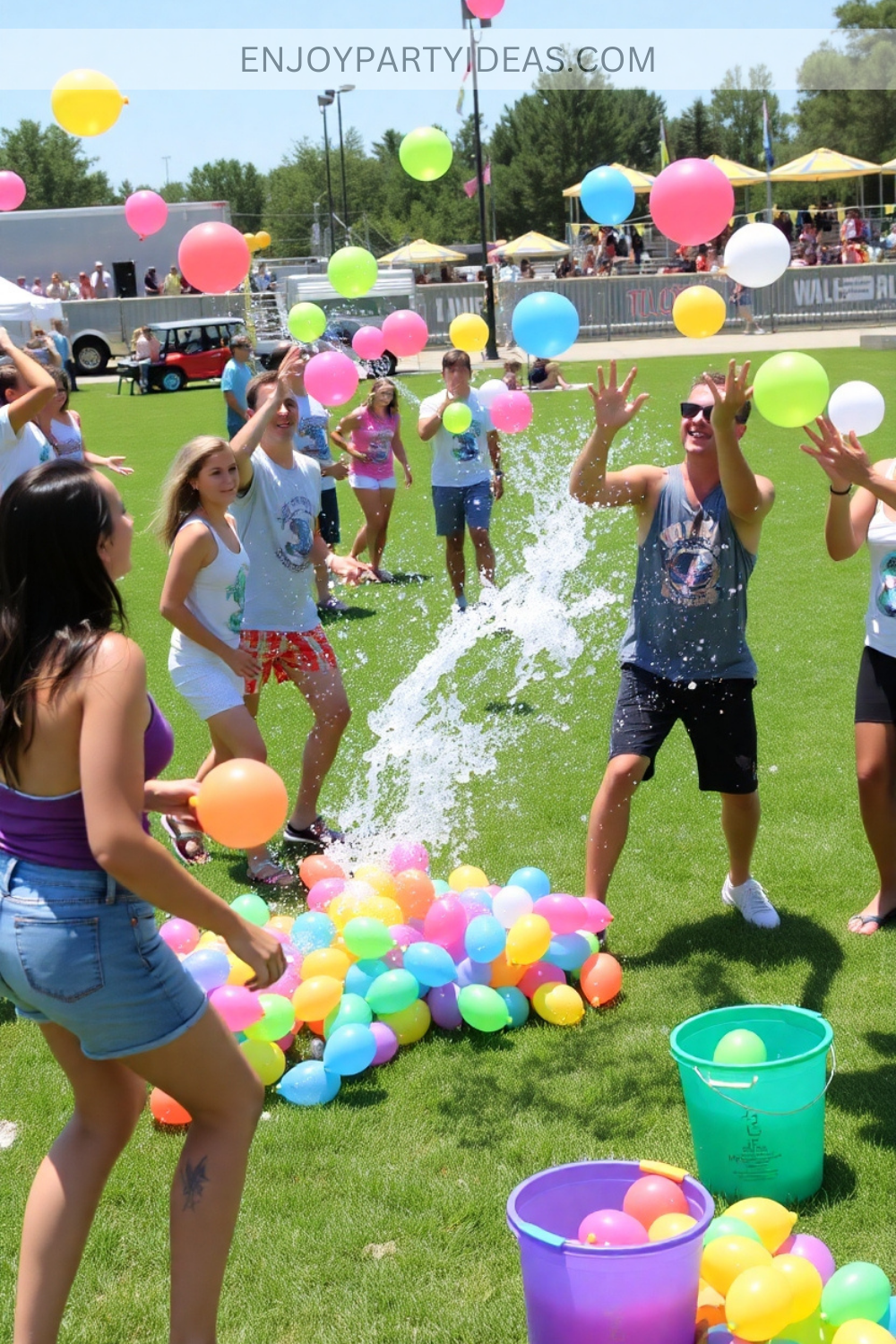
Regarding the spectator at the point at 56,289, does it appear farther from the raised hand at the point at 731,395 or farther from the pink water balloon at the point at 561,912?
the pink water balloon at the point at 561,912

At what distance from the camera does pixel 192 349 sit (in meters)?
31.9

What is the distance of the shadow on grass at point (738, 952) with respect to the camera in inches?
173

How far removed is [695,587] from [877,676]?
2.35 ft

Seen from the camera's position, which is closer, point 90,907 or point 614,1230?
point 90,907

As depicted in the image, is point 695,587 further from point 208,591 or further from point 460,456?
point 460,456

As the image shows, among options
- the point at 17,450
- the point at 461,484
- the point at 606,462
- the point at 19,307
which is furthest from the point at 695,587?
the point at 19,307

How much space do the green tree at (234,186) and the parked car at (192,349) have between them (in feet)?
221

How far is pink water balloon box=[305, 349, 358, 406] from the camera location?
6387 millimetres

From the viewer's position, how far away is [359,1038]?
3959mm

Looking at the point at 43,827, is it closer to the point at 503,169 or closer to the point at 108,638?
the point at 108,638

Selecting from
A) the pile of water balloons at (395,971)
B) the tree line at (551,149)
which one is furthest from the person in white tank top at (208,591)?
the tree line at (551,149)

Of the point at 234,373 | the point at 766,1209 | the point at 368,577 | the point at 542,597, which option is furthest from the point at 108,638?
the point at 234,373

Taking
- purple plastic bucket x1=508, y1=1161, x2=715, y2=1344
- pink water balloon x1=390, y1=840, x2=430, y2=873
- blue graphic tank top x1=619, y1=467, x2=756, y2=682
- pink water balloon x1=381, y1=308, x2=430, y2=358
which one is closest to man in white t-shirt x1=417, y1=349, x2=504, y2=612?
pink water balloon x1=381, y1=308, x2=430, y2=358

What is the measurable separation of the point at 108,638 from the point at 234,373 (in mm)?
10420
